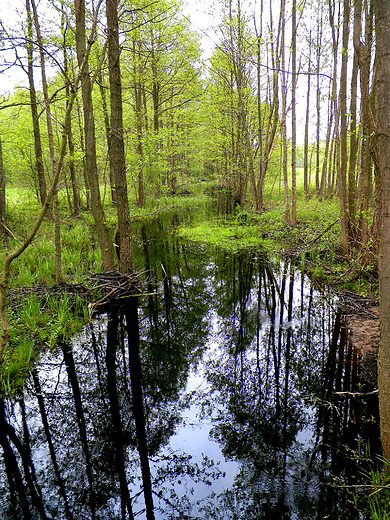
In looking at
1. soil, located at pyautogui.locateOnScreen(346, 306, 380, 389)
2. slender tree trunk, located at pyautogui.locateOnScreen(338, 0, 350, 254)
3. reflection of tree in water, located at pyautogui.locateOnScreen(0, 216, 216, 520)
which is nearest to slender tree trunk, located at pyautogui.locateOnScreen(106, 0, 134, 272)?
reflection of tree in water, located at pyautogui.locateOnScreen(0, 216, 216, 520)

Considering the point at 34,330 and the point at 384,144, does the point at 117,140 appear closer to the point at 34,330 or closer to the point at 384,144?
the point at 34,330

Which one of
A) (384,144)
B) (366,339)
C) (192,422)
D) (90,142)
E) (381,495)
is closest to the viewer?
(384,144)

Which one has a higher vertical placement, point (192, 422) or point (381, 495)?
point (381, 495)

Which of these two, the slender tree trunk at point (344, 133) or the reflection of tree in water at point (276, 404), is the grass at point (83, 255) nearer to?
the slender tree trunk at point (344, 133)

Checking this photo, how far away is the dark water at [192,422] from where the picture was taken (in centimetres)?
251

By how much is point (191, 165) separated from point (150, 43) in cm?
1894

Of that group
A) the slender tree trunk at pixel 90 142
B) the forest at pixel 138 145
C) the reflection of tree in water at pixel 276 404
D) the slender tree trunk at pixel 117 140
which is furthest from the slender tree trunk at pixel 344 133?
the slender tree trunk at pixel 90 142

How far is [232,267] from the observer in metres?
8.70

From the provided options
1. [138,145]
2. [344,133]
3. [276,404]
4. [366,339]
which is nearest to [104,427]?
[276,404]

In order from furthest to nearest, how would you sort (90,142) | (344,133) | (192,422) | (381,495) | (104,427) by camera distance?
1. (344,133)
2. (90,142)
3. (192,422)
4. (104,427)
5. (381,495)

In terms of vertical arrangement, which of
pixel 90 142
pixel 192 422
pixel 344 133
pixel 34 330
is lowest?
pixel 192 422

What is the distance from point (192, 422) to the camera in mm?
3391

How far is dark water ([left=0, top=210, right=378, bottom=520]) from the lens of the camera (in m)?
2.51

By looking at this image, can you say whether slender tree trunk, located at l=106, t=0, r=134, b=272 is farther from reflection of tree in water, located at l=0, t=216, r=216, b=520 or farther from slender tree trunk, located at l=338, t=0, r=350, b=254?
slender tree trunk, located at l=338, t=0, r=350, b=254
